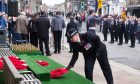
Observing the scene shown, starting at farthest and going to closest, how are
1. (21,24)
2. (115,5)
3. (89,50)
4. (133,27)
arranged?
1. (115,5)
2. (133,27)
3. (21,24)
4. (89,50)

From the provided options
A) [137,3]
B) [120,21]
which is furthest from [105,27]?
[137,3]

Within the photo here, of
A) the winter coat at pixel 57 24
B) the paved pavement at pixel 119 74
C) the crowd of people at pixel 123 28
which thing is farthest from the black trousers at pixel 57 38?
the crowd of people at pixel 123 28

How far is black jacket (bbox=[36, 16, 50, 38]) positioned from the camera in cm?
1686

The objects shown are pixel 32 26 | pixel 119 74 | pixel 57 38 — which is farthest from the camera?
pixel 57 38

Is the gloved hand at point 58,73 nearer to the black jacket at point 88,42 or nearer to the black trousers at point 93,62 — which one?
the black jacket at point 88,42

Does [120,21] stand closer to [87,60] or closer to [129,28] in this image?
[129,28]

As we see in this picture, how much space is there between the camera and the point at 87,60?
26.7ft

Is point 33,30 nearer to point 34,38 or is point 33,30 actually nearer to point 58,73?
point 34,38

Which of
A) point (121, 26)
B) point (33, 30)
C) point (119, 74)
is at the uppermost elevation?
point (33, 30)

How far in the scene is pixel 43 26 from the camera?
16.9 m

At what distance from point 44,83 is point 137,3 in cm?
5158

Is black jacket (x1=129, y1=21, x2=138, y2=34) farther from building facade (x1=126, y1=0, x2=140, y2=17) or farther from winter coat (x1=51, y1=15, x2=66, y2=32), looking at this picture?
building facade (x1=126, y1=0, x2=140, y2=17)

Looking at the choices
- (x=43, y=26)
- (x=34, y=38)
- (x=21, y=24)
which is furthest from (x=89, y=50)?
(x=34, y=38)

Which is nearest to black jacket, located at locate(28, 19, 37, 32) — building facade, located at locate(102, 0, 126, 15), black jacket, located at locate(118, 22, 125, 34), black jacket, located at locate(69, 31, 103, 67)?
black jacket, located at locate(118, 22, 125, 34)
